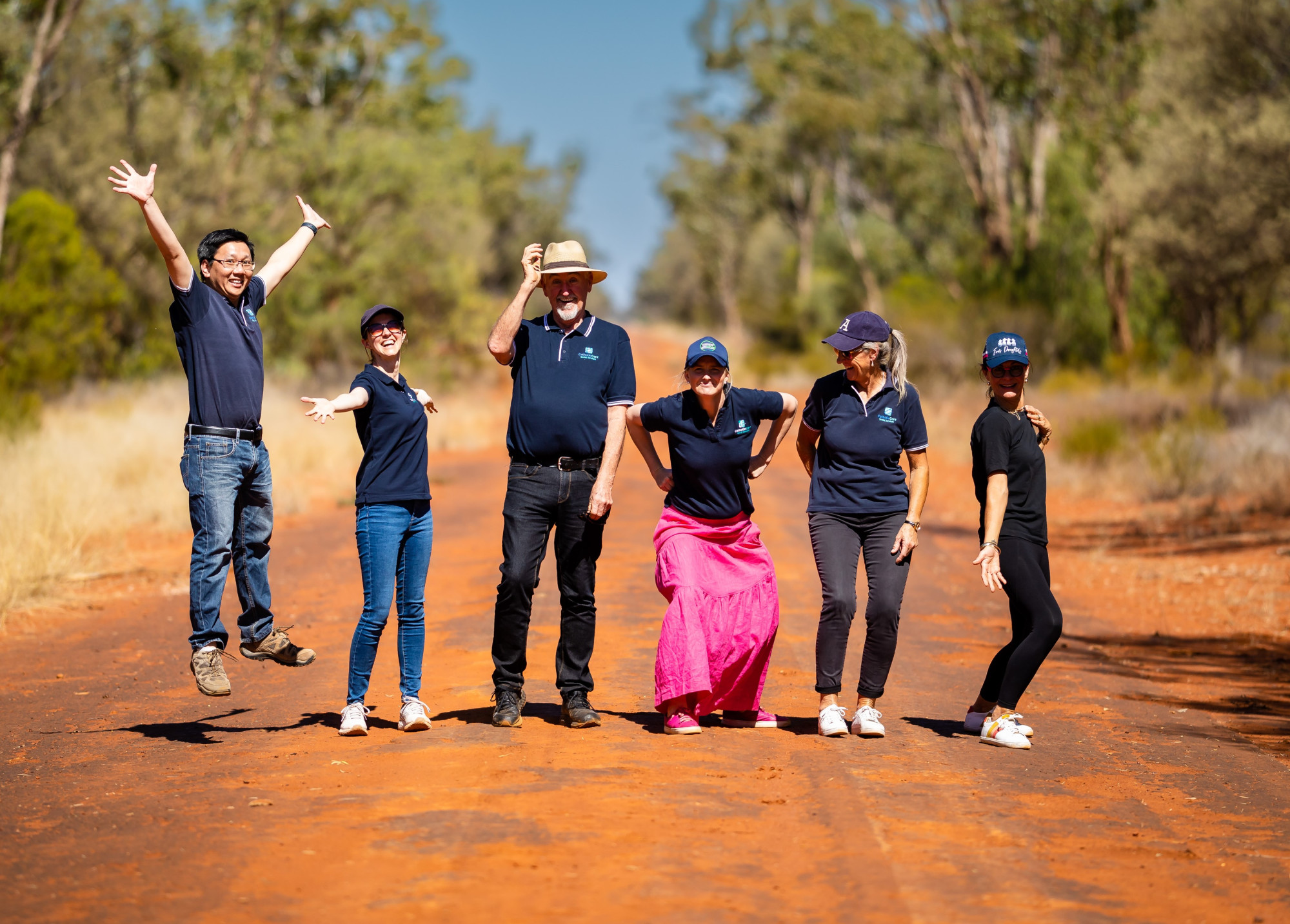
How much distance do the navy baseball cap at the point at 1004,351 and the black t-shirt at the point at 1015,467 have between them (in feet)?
0.72

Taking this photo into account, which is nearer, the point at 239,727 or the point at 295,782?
the point at 295,782

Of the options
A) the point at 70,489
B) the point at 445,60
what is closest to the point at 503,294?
the point at 445,60

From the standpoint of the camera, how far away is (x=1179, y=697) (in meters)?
8.26

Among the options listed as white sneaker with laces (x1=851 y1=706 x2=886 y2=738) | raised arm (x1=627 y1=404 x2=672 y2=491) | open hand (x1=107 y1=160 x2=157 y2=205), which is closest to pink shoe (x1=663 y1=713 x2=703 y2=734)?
white sneaker with laces (x1=851 y1=706 x2=886 y2=738)

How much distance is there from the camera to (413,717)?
6551mm

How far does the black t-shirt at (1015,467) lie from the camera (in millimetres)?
6605

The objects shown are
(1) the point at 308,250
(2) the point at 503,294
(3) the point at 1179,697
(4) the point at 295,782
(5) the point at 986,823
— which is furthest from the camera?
(2) the point at 503,294

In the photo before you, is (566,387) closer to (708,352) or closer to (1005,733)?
(708,352)

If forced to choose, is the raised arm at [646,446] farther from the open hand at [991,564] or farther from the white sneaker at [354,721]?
the white sneaker at [354,721]

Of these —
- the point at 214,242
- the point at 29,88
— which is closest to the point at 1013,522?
the point at 214,242

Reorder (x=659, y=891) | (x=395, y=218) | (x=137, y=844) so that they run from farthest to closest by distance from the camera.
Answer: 1. (x=395, y=218)
2. (x=137, y=844)
3. (x=659, y=891)

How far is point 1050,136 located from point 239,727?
1259 inches

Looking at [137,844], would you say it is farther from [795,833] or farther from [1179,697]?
[1179,697]

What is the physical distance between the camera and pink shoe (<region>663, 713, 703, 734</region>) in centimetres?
657
